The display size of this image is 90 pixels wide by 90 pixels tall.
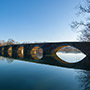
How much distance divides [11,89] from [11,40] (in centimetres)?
8321

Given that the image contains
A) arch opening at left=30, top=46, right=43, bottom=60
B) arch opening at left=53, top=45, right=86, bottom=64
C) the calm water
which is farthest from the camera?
arch opening at left=30, top=46, right=43, bottom=60

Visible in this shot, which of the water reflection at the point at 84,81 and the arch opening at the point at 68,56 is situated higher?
the water reflection at the point at 84,81

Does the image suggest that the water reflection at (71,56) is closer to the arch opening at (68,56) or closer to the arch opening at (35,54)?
the arch opening at (68,56)

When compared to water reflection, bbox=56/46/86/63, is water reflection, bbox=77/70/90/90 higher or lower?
higher

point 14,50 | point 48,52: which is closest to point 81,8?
point 48,52

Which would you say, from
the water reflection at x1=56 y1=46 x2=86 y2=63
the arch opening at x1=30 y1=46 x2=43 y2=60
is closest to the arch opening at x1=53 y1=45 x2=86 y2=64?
the water reflection at x1=56 y1=46 x2=86 y2=63

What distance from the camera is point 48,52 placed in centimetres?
2631

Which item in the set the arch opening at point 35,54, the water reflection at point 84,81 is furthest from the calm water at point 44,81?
the arch opening at point 35,54

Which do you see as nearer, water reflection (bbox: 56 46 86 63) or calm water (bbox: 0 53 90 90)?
calm water (bbox: 0 53 90 90)

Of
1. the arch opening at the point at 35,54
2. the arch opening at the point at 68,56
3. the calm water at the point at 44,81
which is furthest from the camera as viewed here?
the arch opening at the point at 35,54

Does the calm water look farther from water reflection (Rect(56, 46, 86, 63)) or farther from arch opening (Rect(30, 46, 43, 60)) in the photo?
arch opening (Rect(30, 46, 43, 60))

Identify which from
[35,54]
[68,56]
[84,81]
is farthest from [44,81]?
[35,54]

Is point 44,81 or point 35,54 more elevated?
point 44,81

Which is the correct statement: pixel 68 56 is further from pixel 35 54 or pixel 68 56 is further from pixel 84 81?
pixel 84 81
